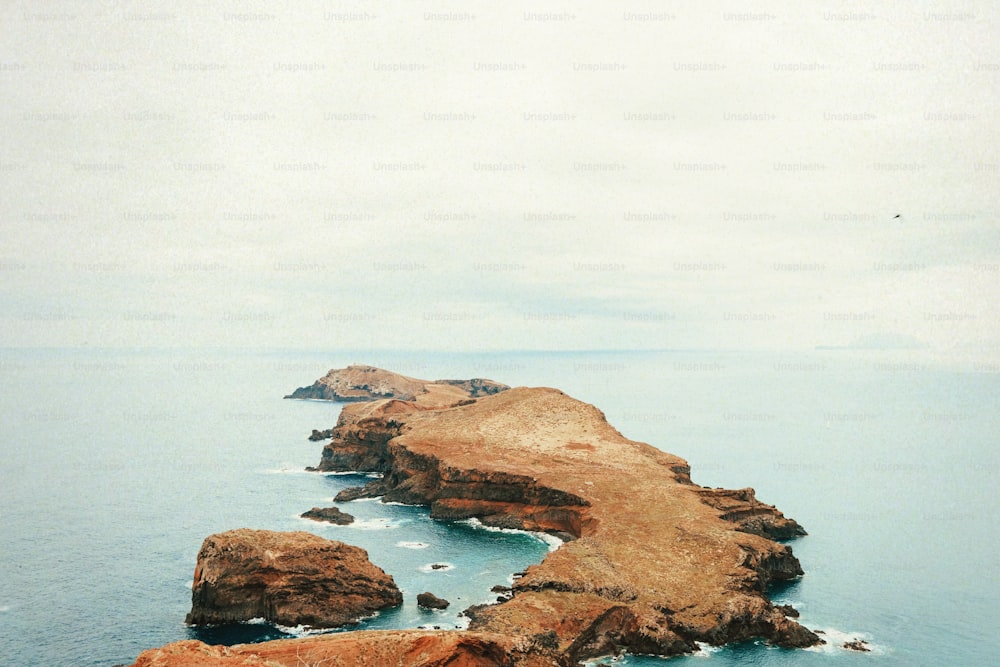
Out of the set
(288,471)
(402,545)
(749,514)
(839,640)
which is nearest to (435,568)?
(402,545)

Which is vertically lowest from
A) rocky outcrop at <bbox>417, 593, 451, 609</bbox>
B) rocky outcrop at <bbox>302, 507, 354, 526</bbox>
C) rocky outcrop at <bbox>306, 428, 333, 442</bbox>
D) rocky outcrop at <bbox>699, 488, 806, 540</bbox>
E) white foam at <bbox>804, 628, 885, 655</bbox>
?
rocky outcrop at <bbox>302, 507, 354, 526</bbox>

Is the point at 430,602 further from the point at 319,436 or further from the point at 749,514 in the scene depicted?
the point at 319,436

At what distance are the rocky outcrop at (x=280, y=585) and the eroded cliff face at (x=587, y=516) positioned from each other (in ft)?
42.9

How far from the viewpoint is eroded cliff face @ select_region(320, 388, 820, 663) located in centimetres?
5616

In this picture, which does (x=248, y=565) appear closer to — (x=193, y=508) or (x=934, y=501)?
(x=193, y=508)

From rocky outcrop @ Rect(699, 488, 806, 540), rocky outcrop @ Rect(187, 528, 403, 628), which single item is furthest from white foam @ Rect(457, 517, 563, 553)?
rocky outcrop @ Rect(187, 528, 403, 628)

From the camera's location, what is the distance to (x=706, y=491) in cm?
9031

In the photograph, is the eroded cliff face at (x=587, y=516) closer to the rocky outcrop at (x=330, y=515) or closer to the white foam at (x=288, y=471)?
the white foam at (x=288, y=471)

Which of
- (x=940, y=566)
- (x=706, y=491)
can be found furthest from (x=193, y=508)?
(x=940, y=566)

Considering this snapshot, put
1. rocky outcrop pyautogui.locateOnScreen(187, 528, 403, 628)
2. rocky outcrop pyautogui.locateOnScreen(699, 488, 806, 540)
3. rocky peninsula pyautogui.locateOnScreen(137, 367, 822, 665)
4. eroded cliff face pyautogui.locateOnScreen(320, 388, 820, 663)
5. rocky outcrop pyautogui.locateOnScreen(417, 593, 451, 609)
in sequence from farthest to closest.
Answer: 1. rocky outcrop pyautogui.locateOnScreen(699, 488, 806, 540)
2. rocky outcrop pyautogui.locateOnScreen(417, 593, 451, 609)
3. rocky outcrop pyautogui.locateOnScreen(187, 528, 403, 628)
4. eroded cliff face pyautogui.locateOnScreen(320, 388, 820, 663)
5. rocky peninsula pyautogui.locateOnScreen(137, 367, 822, 665)

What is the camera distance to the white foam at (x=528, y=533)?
281 feet

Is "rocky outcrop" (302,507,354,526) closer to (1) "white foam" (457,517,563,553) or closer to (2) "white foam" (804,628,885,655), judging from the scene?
(1) "white foam" (457,517,563,553)

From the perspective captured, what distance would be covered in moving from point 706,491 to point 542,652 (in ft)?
166

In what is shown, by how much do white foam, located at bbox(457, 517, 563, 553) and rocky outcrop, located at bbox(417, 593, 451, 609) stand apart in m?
23.1
